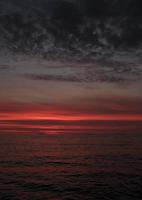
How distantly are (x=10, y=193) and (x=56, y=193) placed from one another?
366 cm

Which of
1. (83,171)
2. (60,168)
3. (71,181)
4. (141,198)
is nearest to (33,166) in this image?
(60,168)

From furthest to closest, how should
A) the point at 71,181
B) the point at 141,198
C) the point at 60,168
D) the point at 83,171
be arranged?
the point at 60,168 → the point at 83,171 → the point at 71,181 → the point at 141,198

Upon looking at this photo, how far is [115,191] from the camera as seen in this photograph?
70.4ft

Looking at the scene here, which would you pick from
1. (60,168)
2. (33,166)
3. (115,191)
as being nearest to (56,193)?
(115,191)

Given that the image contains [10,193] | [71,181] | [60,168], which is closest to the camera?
[10,193]

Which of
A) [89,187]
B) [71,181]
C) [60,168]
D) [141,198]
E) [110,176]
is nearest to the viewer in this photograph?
[141,198]

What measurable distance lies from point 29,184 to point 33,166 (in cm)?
1061

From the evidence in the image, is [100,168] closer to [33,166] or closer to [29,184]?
[33,166]

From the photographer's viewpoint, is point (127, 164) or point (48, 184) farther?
point (127, 164)

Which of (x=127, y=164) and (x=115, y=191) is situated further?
(x=127, y=164)

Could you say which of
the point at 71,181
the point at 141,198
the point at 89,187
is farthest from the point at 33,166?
the point at 141,198

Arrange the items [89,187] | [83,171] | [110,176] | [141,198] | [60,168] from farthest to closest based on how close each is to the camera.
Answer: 1. [60,168]
2. [83,171]
3. [110,176]
4. [89,187]
5. [141,198]

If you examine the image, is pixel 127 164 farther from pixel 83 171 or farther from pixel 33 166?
pixel 33 166

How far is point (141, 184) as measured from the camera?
77.0 ft
